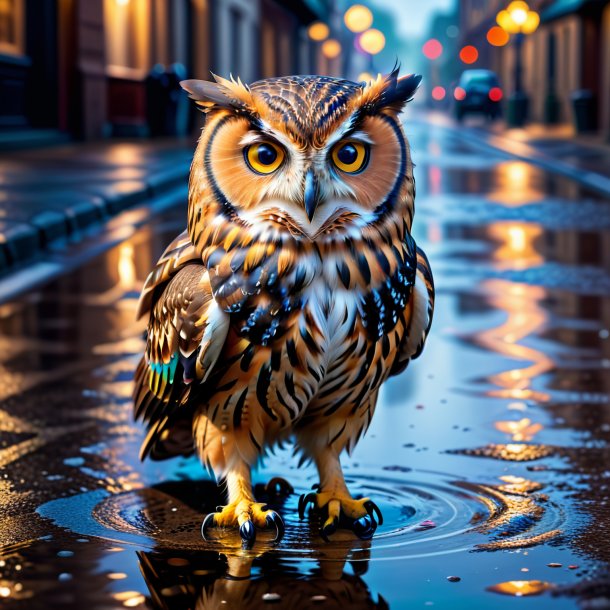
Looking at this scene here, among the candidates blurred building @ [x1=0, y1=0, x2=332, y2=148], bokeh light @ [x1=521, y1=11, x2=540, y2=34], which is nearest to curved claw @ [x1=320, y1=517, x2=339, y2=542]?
blurred building @ [x1=0, y1=0, x2=332, y2=148]

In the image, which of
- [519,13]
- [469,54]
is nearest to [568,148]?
[519,13]

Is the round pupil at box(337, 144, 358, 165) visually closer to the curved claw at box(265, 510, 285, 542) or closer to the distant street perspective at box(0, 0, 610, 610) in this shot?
the distant street perspective at box(0, 0, 610, 610)

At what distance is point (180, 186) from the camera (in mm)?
17516

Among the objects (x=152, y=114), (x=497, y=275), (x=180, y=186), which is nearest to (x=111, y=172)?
(x=180, y=186)

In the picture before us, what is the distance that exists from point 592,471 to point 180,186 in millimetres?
13429

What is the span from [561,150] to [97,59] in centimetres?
915

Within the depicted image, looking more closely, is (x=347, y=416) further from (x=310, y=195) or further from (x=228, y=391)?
(x=310, y=195)

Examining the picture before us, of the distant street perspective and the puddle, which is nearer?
the distant street perspective

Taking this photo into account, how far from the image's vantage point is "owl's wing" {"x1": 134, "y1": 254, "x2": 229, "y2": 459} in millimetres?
3396

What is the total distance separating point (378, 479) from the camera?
438 centimetres

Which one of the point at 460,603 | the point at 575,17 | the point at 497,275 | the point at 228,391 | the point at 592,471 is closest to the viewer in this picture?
the point at 460,603

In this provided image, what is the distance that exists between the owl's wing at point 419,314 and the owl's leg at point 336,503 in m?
0.30

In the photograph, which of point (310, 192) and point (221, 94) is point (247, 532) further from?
point (221, 94)

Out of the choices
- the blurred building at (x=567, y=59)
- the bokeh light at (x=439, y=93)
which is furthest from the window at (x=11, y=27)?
the bokeh light at (x=439, y=93)
